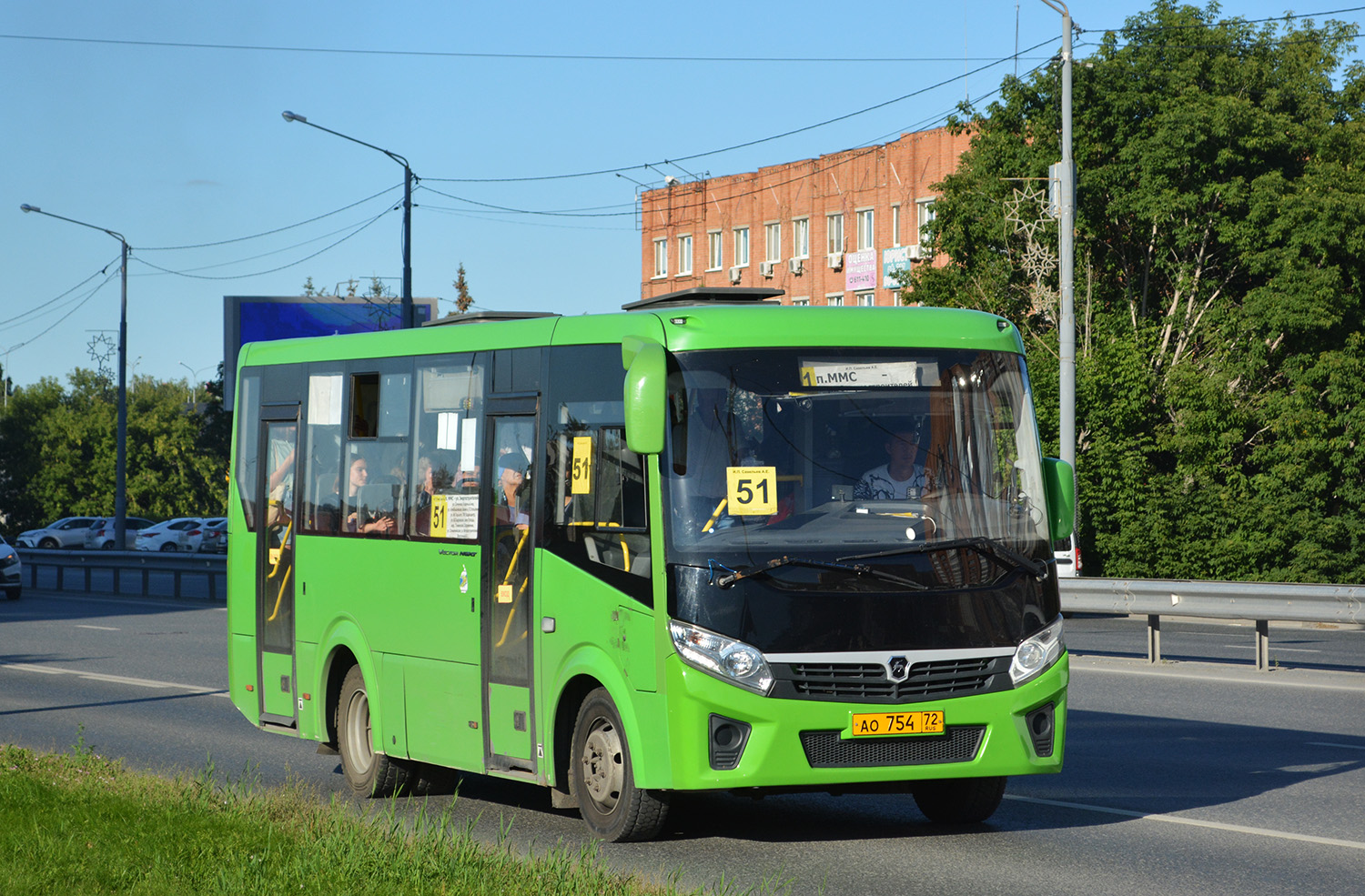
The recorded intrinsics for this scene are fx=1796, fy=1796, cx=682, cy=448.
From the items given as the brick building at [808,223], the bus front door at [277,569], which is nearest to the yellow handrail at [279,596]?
the bus front door at [277,569]

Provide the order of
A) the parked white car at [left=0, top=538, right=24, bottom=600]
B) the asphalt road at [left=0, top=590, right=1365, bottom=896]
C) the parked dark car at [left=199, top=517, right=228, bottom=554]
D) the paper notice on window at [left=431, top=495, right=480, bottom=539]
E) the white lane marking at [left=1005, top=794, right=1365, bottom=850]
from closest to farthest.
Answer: the asphalt road at [left=0, top=590, right=1365, bottom=896]
the white lane marking at [left=1005, top=794, right=1365, bottom=850]
the paper notice on window at [left=431, top=495, right=480, bottom=539]
the parked white car at [left=0, top=538, right=24, bottom=600]
the parked dark car at [left=199, top=517, right=228, bottom=554]

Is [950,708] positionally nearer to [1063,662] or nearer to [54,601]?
[1063,662]

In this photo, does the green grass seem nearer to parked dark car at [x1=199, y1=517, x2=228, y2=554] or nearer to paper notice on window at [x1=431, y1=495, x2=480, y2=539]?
paper notice on window at [x1=431, y1=495, x2=480, y2=539]

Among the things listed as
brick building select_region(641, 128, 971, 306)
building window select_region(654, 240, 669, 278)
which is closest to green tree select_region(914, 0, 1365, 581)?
brick building select_region(641, 128, 971, 306)

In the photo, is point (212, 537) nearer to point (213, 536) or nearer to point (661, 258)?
point (213, 536)

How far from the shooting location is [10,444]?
96.5 meters

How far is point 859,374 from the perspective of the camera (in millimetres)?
8477

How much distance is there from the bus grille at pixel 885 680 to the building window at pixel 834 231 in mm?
54517

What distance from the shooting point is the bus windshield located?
8023mm

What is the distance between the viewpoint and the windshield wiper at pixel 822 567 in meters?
7.88

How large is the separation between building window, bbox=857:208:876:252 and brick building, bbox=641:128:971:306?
31 millimetres

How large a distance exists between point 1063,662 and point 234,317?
53.0 metres

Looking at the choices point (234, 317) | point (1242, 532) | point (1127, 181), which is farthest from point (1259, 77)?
point (234, 317)

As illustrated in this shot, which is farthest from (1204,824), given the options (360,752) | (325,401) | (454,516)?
(325,401)
